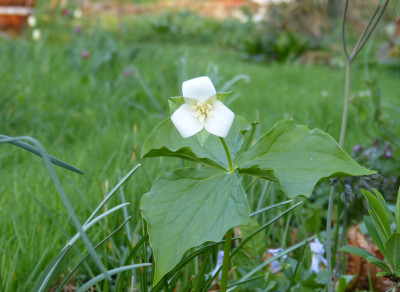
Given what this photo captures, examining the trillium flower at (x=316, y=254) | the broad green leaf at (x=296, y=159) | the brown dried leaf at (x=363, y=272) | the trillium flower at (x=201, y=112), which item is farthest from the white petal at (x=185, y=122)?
the brown dried leaf at (x=363, y=272)

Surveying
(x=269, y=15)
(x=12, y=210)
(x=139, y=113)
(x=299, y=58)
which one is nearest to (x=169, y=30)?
A: (x=269, y=15)

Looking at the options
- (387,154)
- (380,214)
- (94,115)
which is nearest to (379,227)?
(380,214)

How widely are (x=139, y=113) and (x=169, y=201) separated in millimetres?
1970

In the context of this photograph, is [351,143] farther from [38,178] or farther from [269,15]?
[269,15]

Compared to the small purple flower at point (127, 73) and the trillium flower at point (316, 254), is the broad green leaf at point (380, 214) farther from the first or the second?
the small purple flower at point (127, 73)

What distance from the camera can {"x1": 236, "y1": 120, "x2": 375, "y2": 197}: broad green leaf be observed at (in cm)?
69

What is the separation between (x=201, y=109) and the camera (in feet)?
2.23

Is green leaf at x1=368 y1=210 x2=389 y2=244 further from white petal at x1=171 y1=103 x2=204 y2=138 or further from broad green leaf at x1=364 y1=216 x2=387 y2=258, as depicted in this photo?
white petal at x1=171 y1=103 x2=204 y2=138

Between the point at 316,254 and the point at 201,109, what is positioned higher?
the point at 201,109

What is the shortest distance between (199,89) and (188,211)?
181 mm

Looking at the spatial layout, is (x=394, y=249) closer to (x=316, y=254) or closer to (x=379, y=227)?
(x=379, y=227)

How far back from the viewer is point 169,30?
6.96 metres

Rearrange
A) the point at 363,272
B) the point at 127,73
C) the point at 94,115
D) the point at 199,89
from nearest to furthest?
the point at 199,89 < the point at 363,272 < the point at 94,115 < the point at 127,73

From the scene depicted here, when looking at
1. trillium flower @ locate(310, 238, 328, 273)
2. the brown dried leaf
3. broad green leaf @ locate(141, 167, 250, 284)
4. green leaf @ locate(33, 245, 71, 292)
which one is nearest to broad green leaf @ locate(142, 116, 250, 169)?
broad green leaf @ locate(141, 167, 250, 284)
